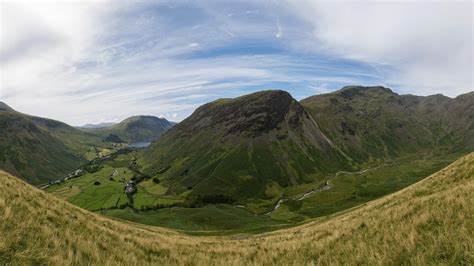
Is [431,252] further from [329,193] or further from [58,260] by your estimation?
[329,193]

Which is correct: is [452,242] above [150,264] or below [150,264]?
above

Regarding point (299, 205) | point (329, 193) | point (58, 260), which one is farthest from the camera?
point (329, 193)

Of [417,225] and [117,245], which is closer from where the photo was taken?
[417,225]

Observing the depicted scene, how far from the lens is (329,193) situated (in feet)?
648

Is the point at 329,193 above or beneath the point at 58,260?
beneath

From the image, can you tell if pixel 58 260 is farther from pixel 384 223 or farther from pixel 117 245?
pixel 384 223

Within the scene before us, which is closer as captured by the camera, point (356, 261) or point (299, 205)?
point (356, 261)

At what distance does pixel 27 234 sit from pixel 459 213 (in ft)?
53.8

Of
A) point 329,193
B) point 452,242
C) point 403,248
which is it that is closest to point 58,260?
point 403,248

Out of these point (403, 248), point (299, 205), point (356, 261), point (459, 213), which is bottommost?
point (299, 205)

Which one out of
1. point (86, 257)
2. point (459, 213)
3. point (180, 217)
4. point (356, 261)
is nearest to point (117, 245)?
point (86, 257)

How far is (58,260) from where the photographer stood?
9555mm

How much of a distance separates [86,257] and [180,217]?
116755mm

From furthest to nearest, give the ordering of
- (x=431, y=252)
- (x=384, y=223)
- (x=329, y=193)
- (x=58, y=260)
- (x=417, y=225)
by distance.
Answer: (x=329, y=193) < (x=384, y=223) < (x=417, y=225) < (x=58, y=260) < (x=431, y=252)
